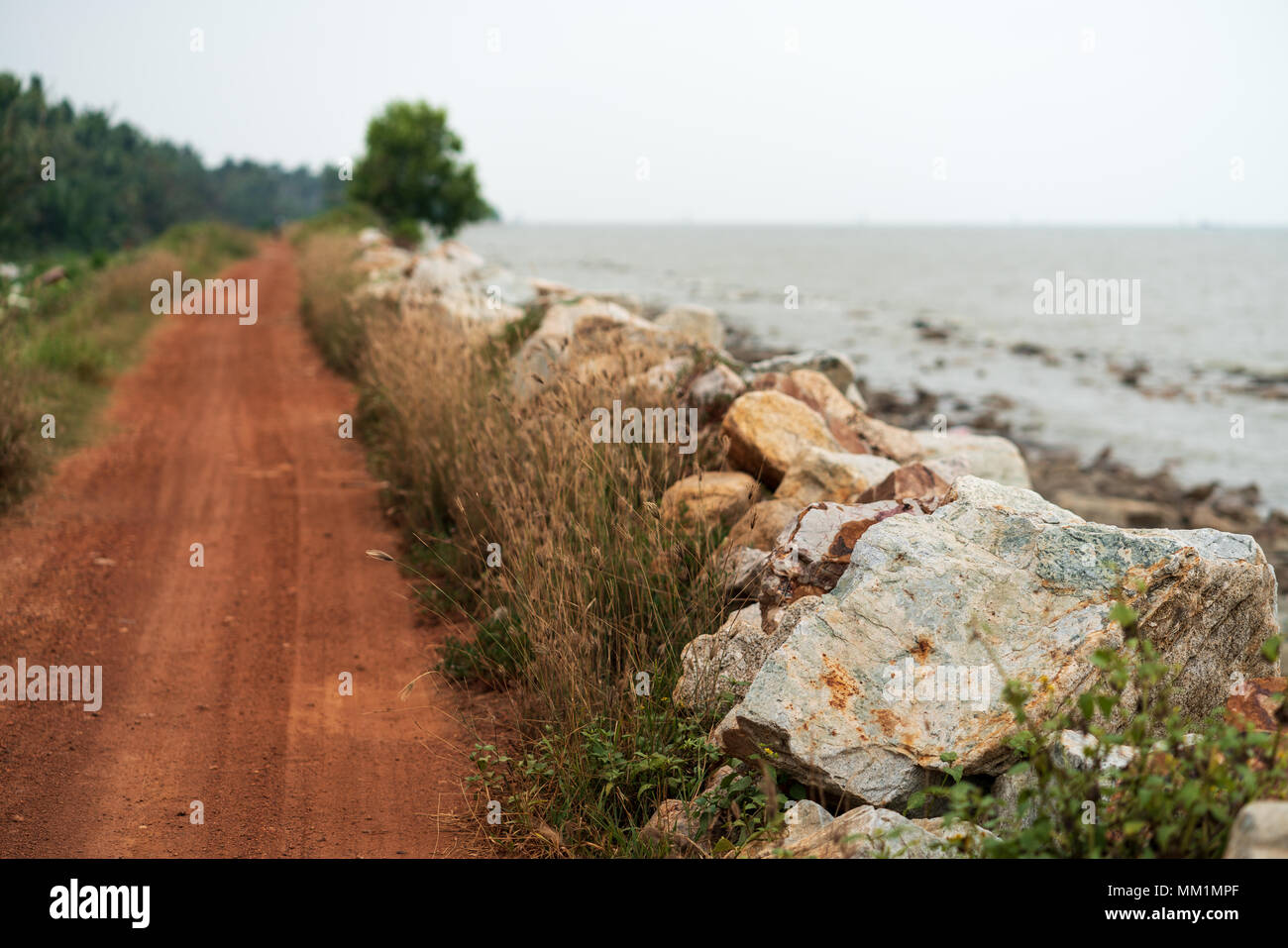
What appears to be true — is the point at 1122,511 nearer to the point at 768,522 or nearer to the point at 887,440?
the point at 887,440

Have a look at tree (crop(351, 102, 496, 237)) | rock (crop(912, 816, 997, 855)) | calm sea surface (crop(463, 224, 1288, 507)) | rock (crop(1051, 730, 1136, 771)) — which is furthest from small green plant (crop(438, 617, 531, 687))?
tree (crop(351, 102, 496, 237))

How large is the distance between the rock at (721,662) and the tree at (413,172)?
119ft

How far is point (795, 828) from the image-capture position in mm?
3211

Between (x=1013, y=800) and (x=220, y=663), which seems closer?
(x=1013, y=800)

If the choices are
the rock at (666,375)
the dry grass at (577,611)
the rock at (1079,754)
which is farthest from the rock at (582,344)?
the rock at (1079,754)

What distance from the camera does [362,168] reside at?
38.4 m

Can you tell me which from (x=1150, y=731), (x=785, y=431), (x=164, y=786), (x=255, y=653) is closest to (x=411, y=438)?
(x=255, y=653)

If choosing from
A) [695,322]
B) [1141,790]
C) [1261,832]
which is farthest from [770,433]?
[695,322]

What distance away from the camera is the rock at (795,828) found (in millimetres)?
3125

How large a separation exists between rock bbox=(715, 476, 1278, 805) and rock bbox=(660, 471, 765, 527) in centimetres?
148

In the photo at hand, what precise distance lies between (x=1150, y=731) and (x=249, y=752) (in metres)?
3.85

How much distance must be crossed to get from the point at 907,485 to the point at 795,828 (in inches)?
96.0

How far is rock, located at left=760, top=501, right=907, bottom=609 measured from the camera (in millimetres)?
4270

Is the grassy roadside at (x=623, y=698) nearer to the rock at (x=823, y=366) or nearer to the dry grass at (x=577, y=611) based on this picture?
the dry grass at (x=577, y=611)
